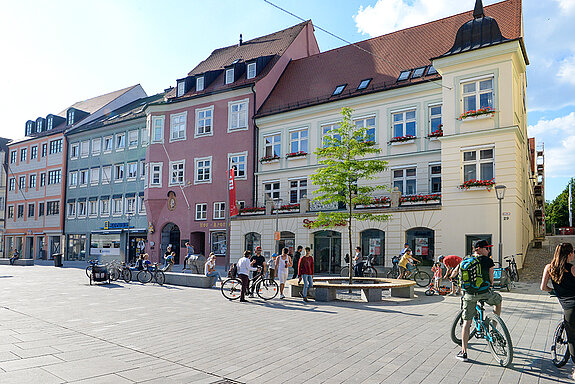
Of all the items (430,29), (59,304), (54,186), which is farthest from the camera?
(54,186)

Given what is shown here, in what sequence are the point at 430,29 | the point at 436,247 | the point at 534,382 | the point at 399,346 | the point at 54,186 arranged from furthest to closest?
the point at 54,186, the point at 430,29, the point at 436,247, the point at 399,346, the point at 534,382

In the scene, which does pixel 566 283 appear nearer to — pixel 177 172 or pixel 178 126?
pixel 177 172

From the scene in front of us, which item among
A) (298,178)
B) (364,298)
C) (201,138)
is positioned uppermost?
(201,138)

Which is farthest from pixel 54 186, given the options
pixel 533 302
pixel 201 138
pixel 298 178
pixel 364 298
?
pixel 533 302

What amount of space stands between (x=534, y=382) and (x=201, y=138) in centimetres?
3251

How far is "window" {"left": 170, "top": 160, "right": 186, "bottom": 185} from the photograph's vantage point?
3709cm

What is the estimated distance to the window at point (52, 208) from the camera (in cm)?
4928

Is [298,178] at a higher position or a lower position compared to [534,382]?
Result: higher

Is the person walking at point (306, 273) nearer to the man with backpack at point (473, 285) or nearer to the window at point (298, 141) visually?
the man with backpack at point (473, 285)

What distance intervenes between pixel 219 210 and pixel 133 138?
13.7 m

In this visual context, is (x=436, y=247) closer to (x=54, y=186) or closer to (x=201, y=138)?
(x=201, y=138)

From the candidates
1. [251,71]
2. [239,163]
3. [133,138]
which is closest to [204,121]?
[239,163]

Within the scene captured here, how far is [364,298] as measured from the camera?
599 inches

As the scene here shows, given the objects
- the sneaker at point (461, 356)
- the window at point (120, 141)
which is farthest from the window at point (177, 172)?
the sneaker at point (461, 356)
